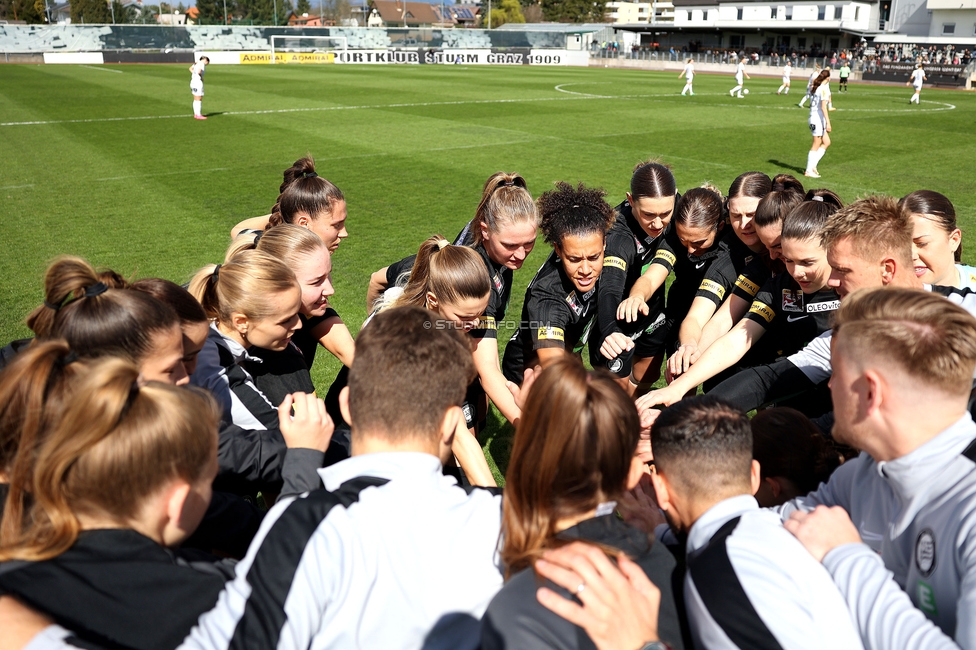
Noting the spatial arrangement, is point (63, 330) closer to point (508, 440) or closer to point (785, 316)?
point (508, 440)

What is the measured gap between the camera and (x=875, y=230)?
3186 millimetres

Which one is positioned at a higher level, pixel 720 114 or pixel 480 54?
pixel 480 54

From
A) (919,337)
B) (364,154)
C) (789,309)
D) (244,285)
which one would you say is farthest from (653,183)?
(364,154)

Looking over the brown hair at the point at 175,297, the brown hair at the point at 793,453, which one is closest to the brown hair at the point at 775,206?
the brown hair at the point at 793,453

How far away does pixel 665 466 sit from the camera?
2232 mm

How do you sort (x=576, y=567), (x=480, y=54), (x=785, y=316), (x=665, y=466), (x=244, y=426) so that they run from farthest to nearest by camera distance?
(x=480, y=54) → (x=785, y=316) → (x=244, y=426) → (x=665, y=466) → (x=576, y=567)

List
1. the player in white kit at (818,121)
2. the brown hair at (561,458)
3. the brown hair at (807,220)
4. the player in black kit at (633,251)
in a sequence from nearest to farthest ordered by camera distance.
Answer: the brown hair at (561,458), the brown hair at (807,220), the player in black kit at (633,251), the player in white kit at (818,121)

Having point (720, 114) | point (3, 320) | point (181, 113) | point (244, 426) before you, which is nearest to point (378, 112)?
point (181, 113)

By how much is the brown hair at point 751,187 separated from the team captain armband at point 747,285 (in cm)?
53

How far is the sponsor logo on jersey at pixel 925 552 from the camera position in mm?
1961

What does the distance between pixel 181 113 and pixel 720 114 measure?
17.6m

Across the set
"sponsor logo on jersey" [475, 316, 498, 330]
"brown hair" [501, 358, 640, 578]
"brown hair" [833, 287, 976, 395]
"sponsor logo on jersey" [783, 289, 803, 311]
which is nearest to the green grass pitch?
"sponsor logo on jersey" [475, 316, 498, 330]

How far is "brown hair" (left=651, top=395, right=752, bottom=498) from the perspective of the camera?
84.8 inches

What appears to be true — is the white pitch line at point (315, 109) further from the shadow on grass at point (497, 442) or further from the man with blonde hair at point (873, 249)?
the man with blonde hair at point (873, 249)
